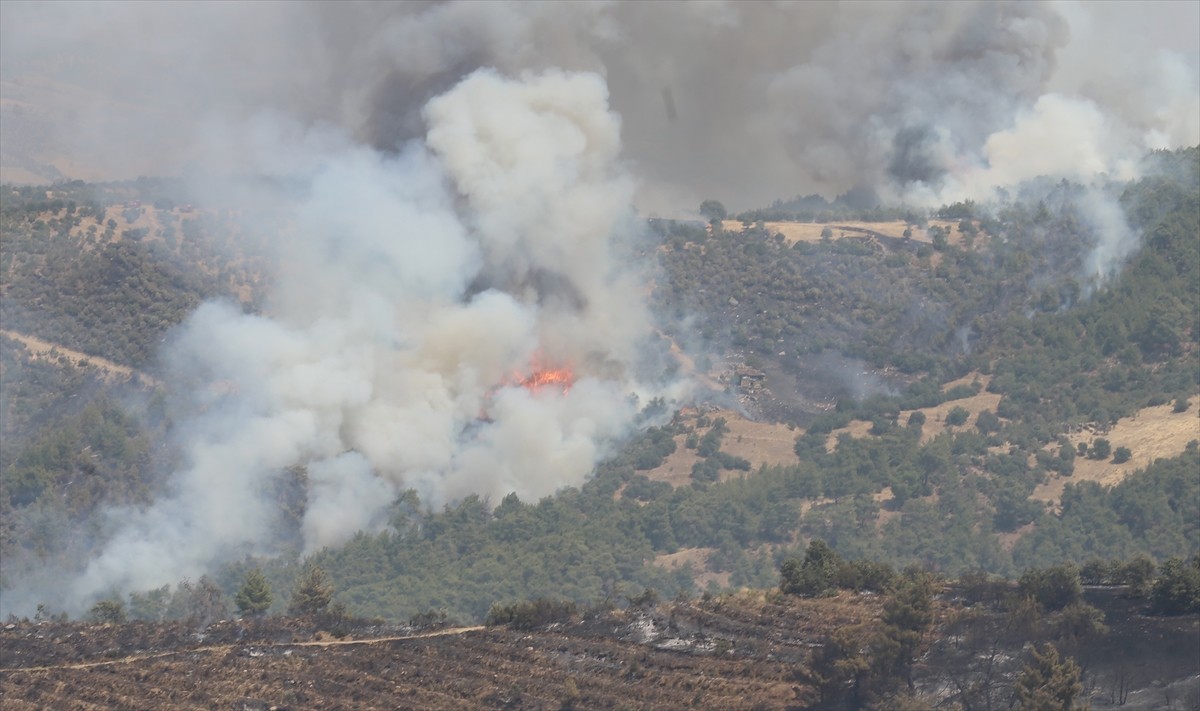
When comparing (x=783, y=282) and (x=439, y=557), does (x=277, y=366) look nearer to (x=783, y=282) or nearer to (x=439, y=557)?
(x=439, y=557)

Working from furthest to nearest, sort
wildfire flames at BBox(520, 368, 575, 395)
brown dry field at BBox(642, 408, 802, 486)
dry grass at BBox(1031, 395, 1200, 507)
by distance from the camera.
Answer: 1. brown dry field at BBox(642, 408, 802, 486)
2. wildfire flames at BBox(520, 368, 575, 395)
3. dry grass at BBox(1031, 395, 1200, 507)

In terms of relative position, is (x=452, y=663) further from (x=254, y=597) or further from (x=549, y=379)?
(x=549, y=379)

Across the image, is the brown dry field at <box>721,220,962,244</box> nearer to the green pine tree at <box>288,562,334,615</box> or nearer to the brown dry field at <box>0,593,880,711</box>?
the green pine tree at <box>288,562,334,615</box>

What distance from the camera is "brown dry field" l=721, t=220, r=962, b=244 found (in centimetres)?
15112

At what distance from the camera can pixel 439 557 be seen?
111375 mm

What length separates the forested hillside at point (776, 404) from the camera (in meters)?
112

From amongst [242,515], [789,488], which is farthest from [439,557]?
[789,488]

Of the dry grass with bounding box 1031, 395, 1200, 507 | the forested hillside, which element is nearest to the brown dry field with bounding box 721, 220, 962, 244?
the forested hillside

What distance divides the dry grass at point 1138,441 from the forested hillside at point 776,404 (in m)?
0.68

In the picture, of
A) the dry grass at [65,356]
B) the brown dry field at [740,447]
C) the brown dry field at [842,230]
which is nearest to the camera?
the brown dry field at [740,447]

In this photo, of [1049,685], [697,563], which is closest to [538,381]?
[697,563]

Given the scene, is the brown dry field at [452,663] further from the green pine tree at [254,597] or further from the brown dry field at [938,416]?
the brown dry field at [938,416]

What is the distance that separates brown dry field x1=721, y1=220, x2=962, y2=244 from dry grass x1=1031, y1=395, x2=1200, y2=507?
28.3m

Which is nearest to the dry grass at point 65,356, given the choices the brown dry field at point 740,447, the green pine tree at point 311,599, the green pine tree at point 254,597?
the brown dry field at point 740,447
